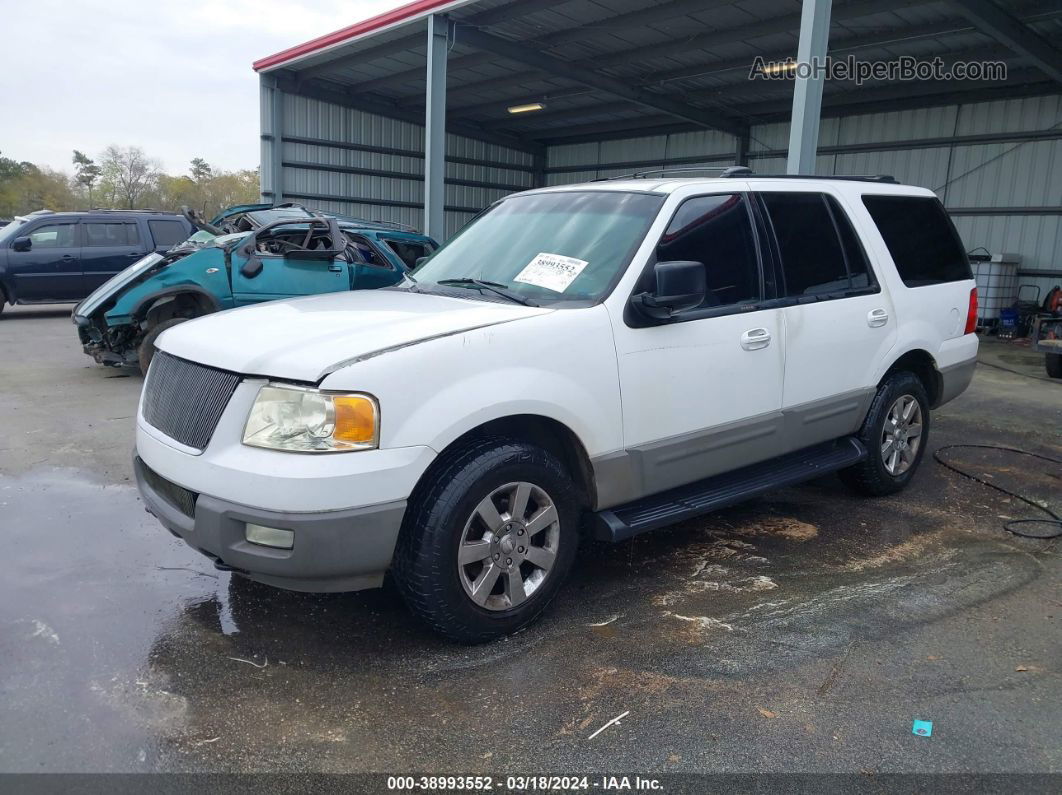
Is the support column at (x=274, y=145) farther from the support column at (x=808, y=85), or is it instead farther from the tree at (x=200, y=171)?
the tree at (x=200, y=171)

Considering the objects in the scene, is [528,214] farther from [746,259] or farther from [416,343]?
[416,343]

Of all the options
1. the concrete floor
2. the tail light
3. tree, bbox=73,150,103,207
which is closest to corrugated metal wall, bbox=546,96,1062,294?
the tail light

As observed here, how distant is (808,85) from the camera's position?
335 inches

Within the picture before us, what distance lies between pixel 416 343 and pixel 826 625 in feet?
6.93

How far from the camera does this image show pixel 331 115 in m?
20.3

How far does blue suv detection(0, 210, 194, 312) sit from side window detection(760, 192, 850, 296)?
12.3 metres

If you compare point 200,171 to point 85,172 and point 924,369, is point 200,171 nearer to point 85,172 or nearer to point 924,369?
point 85,172

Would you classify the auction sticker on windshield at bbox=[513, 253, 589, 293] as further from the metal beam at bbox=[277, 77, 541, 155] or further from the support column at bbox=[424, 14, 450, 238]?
the metal beam at bbox=[277, 77, 541, 155]

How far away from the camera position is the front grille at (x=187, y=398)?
3.03 metres

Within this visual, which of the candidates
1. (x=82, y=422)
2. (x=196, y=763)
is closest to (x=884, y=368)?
(x=196, y=763)

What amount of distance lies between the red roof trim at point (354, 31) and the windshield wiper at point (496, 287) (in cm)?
1075

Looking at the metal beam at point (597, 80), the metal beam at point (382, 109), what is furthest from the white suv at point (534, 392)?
the metal beam at point (382, 109)

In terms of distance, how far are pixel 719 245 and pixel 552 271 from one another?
0.89 metres

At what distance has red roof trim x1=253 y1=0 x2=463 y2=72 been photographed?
44.7 ft
